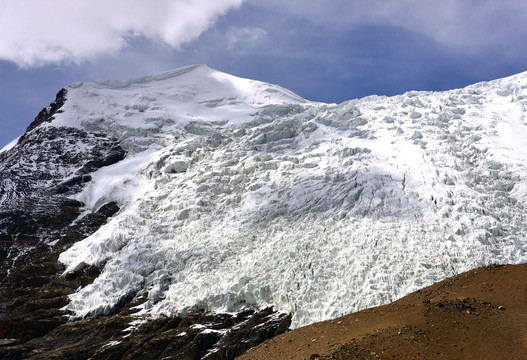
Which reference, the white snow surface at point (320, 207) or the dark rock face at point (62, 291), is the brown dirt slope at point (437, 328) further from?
the dark rock face at point (62, 291)

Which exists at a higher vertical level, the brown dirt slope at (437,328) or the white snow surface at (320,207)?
the white snow surface at (320,207)

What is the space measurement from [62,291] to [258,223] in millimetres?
13052

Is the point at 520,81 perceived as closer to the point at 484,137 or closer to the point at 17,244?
the point at 484,137

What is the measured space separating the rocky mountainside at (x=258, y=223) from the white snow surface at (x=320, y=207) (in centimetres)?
11

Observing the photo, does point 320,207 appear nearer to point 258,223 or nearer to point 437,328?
point 258,223

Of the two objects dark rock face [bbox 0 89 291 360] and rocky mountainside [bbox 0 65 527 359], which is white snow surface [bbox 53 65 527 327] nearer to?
rocky mountainside [bbox 0 65 527 359]

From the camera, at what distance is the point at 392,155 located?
→ 32.3 metres

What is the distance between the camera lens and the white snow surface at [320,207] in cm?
2259

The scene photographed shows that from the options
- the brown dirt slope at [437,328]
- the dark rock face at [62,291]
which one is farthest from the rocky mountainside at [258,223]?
the brown dirt slope at [437,328]

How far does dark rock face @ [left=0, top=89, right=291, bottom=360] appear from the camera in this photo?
2177 cm

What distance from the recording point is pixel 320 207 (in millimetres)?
28516

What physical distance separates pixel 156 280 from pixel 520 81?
36.1 m

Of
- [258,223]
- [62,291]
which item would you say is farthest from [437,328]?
[62,291]

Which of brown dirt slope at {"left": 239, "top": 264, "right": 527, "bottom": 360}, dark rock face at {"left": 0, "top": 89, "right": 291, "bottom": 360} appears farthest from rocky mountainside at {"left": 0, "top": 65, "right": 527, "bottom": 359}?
brown dirt slope at {"left": 239, "top": 264, "right": 527, "bottom": 360}
